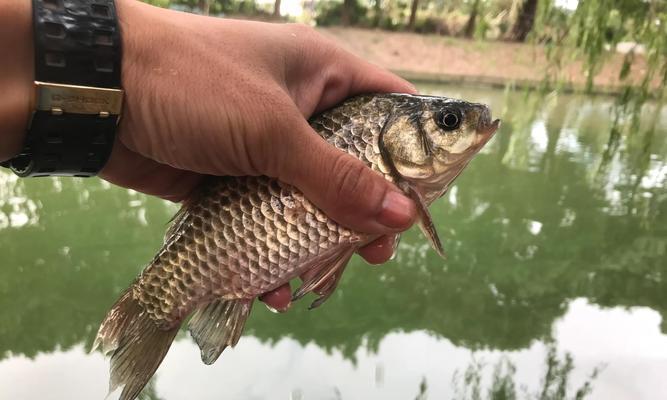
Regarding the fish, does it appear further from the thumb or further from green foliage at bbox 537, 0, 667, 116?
green foliage at bbox 537, 0, 667, 116

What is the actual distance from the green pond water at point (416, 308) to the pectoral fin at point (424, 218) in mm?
1384

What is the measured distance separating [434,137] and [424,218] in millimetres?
204

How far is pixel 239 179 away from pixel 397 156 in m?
0.41

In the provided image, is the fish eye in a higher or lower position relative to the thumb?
higher

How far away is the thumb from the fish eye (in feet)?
0.66

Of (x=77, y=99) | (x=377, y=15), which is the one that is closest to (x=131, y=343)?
(x=77, y=99)

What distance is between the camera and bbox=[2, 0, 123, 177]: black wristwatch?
1.16 m

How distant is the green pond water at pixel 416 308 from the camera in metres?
2.60

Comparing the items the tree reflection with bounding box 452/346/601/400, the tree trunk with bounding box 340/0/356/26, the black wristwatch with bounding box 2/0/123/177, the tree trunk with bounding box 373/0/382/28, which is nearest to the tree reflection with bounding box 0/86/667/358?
the tree reflection with bounding box 452/346/601/400

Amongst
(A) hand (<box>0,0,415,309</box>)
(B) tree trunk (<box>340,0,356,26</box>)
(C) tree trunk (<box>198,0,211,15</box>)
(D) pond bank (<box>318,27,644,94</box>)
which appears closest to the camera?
(A) hand (<box>0,0,415,309</box>)

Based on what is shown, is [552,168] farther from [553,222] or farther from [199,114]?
[199,114]

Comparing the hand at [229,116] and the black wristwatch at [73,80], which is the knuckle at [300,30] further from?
the black wristwatch at [73,80]

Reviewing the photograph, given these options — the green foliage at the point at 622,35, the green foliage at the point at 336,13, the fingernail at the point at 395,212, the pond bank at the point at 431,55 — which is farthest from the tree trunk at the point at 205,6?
the fingernail at the point at 395,212

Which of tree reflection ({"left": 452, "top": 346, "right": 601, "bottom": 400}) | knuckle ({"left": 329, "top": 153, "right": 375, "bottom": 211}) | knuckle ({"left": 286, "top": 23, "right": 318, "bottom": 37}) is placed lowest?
tree reflection ({"left": 452, "top": 346, "right": 601, "bottom": 400})
